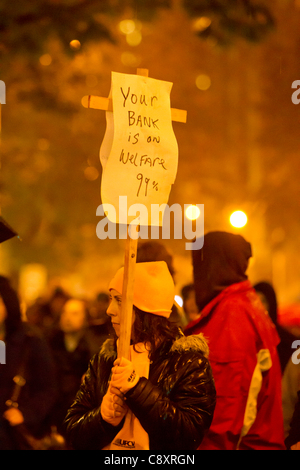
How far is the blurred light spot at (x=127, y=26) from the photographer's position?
7966mm

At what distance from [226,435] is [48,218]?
8001mm

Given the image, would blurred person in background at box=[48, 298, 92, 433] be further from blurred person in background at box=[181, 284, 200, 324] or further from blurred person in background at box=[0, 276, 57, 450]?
blurred person in background at box=[181, 284, 200, 324]

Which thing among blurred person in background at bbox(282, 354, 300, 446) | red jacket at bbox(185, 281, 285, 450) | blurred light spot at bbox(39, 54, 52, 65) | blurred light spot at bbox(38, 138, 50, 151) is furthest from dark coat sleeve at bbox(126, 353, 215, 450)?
blurred light spot at bbox(38, 138, 50, 151)

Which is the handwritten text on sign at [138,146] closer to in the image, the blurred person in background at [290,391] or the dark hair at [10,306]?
the blurred person in background at [290,391]

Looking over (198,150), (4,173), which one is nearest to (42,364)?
(4,173)

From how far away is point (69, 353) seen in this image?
157 inches

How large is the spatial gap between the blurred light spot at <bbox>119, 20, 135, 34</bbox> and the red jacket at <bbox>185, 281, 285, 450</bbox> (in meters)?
6.54

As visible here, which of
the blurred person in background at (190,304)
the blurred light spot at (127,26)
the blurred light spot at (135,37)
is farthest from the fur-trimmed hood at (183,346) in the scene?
the blurred light spot at (135,37)

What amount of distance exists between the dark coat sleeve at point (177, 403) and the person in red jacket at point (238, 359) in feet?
1.56

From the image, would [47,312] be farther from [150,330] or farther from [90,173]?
[90,173]

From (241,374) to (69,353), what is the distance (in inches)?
78.9

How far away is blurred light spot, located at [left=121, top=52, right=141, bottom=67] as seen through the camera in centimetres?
922

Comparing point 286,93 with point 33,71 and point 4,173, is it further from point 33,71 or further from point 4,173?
point 4,173

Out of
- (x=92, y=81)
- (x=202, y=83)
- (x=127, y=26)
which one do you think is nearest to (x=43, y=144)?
(x=92, y=81)
